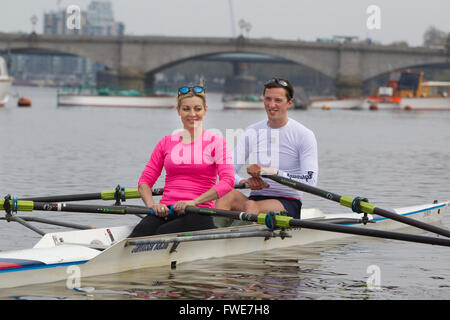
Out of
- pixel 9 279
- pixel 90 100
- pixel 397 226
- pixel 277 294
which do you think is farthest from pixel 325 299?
pixel 90 100

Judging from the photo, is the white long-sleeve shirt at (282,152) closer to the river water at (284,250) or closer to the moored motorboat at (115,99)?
the river water at (284,250)

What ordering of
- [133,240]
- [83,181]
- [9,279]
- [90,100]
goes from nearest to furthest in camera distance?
[9,279] < [133,240] < [83,181] < [90,100]

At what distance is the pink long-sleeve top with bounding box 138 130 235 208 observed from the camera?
9586 mm

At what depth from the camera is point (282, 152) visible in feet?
35.8

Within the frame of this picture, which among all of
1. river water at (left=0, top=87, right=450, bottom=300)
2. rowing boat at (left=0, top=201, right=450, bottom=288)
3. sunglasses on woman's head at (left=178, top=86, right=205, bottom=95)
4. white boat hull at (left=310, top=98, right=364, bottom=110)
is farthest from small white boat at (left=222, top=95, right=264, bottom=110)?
sunglasses on woman's head at (left=178, top=86, right=205, bottom=95)

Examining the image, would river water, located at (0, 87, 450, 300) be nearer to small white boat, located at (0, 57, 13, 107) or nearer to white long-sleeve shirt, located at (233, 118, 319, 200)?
white long-sleeve shirt, located at (233, 118, 319, 200)

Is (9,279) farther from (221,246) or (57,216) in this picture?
(57,216)

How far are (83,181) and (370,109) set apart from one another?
254 ft

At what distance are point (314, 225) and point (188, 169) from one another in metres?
1.51

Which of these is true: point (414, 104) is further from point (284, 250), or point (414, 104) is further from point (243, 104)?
point (284, 250)

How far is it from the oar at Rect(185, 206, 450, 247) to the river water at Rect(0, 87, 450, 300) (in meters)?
0.58

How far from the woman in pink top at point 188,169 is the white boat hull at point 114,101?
265 ft

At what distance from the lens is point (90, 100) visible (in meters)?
89.9

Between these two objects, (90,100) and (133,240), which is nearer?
(133,240)
